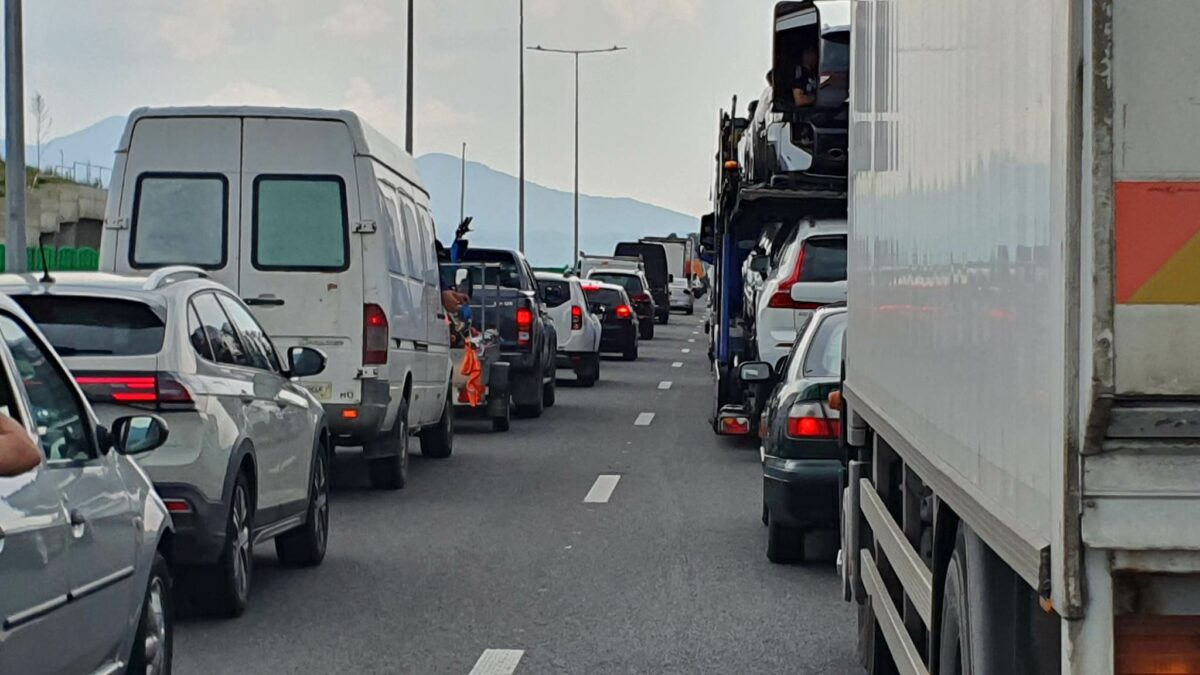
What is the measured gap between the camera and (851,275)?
8.19 m

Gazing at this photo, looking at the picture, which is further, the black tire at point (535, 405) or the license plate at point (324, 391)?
the black tire at point (535, 405)

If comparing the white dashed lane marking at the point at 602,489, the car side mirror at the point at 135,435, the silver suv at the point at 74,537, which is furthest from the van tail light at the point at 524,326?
the car side mirror at the point at 135,435

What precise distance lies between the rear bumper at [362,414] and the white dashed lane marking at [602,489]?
5.41 feet

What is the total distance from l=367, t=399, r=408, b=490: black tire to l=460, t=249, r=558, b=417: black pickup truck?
6.47 meters

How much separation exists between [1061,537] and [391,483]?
12.4 meters

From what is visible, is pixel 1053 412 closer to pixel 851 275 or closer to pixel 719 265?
pixel 851 275

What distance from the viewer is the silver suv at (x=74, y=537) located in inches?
213

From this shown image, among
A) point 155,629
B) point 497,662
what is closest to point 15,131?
point 497,662

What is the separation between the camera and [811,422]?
10992mm

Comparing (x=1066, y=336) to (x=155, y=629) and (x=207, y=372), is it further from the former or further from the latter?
(x=207, y=372)

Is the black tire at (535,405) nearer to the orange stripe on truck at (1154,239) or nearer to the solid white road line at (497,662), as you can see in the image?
the solid white road line at (497,662)

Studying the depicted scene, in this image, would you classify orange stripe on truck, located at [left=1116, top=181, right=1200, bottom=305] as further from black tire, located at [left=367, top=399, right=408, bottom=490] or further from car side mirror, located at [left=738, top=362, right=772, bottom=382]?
black tire, located at [left=367, top=399, right=408, bottom=490]

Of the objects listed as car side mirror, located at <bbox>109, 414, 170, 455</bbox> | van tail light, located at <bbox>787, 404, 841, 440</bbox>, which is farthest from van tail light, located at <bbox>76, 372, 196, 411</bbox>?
van tail light, located at <bbox>787, 404, 841, 440</bbox>

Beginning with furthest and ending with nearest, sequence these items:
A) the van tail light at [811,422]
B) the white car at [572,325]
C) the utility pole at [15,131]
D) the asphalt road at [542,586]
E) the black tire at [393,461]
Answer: the white car at [572,325]
the utility pole at [15,131]
the black tire at [393,461]
the van tail light at [811,422]
the asphalt road at [542,586]
